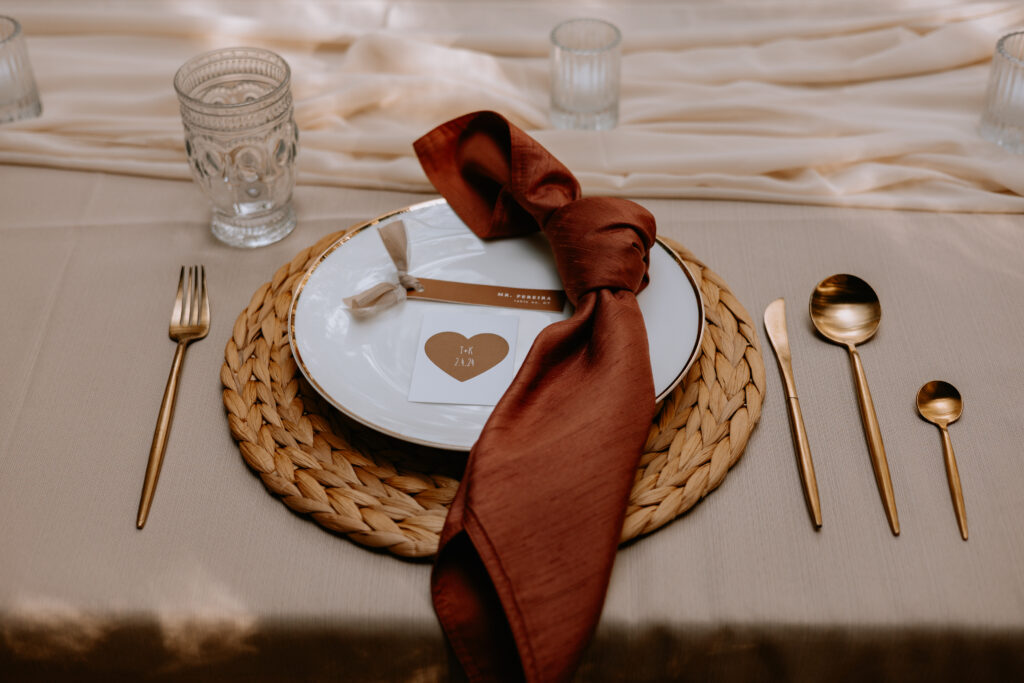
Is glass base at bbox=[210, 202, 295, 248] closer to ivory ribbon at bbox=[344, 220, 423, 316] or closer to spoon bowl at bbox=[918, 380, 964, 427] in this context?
ivory ribbon at bbox=[344, 220, 423, 316]

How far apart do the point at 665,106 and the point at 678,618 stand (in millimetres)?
666

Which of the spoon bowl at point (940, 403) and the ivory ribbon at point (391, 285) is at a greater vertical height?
the ivory ribbon at point (391, 285)

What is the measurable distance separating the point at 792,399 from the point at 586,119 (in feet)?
1.60

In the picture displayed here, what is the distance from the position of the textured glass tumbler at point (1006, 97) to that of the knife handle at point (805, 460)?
502 mm

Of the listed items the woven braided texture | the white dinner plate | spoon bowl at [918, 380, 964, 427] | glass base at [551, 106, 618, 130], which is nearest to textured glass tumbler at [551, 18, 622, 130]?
glass base at [551, 106, 618, 130]

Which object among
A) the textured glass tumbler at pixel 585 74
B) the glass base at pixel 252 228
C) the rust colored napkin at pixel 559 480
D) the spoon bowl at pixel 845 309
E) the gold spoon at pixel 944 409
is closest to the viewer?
the rust colored napkin at pixel 559 480

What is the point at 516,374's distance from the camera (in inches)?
26.0

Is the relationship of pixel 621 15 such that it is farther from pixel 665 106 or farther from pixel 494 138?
pixel 494 138

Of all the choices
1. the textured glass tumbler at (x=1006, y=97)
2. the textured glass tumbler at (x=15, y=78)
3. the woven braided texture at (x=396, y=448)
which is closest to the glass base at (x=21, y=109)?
the textured glass tumbler at (x=15, y=78)

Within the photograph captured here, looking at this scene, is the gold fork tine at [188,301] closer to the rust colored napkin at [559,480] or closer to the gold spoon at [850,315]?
the rust colored napkin at [559,480]

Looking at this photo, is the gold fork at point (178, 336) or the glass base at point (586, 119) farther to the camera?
the glass base at point (586, 119)

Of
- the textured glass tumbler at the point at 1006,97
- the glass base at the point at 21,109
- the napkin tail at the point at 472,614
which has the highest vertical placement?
the glass base at the point at 21,109

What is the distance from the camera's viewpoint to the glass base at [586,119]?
3.46 ft

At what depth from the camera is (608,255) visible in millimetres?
707
